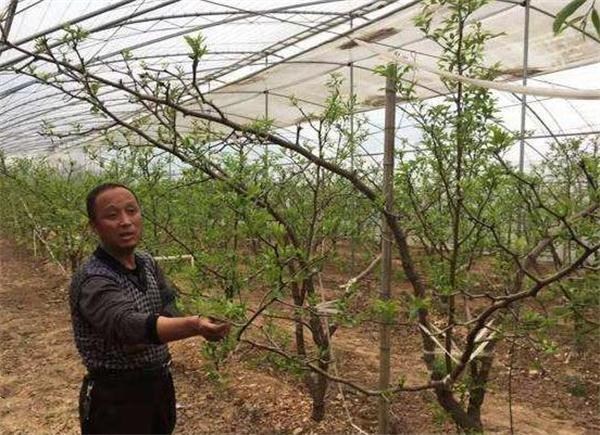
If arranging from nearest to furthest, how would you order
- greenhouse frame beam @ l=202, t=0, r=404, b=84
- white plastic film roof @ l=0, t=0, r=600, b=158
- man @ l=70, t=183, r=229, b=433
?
man @ l=70, t=183, r=229, b=433 → white plastic film roof @ l=0, t=0, r=600, b=158 → greenhouse frame beam @ l=202, t=0, r=404, b=84

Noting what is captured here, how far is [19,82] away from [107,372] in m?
10.3

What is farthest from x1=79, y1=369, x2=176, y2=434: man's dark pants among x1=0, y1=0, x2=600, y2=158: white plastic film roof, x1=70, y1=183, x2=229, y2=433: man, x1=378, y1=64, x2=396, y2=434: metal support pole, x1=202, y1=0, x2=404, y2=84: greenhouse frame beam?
x1=202, y1=0, x2=404, y2=84: greenhouse frame beam

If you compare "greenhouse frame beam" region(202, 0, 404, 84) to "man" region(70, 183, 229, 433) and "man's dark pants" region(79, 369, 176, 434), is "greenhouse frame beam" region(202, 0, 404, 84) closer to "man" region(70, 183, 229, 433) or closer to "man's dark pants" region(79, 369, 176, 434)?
"man" region(70, 183, 229, 433)

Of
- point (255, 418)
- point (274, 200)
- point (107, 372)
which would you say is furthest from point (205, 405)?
point (107, 372)

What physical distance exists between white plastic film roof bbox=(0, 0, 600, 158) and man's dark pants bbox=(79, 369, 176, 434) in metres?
3.12

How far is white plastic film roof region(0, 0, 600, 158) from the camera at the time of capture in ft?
20.7

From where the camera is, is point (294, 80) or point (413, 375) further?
point (294, 80)

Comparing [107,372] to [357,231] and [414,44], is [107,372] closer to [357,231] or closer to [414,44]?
[357,231]

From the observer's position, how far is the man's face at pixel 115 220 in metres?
1.95

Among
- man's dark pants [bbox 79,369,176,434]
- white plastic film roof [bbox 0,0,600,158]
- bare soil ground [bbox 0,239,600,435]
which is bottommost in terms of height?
bare soil ground [bbox 0,239,600,435]

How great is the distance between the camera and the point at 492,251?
8.91ft

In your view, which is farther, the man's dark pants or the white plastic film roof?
the white plastic film roof

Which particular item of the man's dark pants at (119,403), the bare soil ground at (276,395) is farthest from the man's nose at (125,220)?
the bare soil ground at (276,395)

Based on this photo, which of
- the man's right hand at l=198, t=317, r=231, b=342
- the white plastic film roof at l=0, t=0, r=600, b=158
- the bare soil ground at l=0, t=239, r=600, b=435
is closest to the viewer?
the man's right hand at l=198, t=317, r=231, b=342
